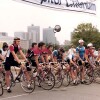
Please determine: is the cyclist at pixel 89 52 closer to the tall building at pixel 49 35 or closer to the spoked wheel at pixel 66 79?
the spoked wheel at pixel 66 79

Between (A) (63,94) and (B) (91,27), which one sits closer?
(A) (63,94)

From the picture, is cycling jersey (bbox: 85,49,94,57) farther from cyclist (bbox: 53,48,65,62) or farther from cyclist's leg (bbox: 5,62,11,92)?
cyclist's leg (bbox: 5,62,11,92)

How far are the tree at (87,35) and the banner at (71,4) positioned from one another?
2588 inches

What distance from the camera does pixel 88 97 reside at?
10945mm

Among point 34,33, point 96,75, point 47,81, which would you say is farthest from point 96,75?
point 34,33

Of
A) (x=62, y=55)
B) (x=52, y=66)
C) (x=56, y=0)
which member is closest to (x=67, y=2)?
(x=56, y=0)

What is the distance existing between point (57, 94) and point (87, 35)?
81.3 meters

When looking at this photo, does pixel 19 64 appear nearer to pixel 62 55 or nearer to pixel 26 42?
pixel 62 55

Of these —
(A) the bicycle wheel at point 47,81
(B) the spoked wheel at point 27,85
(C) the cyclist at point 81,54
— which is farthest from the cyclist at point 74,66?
(B) the spoked wheel at point 27,85

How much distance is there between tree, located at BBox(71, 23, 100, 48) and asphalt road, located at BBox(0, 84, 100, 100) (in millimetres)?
73723

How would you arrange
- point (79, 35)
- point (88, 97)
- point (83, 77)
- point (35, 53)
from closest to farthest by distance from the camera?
1. point (88, 97)
2. point (35, 53)
3. point (83, 77)
4. point (79, 35)

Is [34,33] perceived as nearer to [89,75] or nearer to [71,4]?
[71,4]

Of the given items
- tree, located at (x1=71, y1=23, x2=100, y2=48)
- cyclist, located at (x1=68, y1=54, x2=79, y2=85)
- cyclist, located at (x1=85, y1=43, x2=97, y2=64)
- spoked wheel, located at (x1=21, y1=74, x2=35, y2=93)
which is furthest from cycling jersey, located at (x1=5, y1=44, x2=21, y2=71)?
tree, located at (x1=71, y1=23, x2=100, y2=48)

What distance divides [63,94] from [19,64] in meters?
1.80
